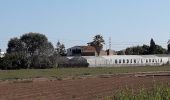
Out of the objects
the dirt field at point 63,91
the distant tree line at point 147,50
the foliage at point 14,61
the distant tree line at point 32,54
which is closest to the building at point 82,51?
the distant tree line at point 147,50

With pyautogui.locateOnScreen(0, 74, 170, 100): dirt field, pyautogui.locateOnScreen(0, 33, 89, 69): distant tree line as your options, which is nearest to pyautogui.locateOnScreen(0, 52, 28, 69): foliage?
pyautogui.locateOnScreen(0, 33, 89, 69): distant tree line

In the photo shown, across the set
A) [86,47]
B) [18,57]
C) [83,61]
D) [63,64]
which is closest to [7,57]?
[18,57]

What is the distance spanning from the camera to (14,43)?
129250 mm

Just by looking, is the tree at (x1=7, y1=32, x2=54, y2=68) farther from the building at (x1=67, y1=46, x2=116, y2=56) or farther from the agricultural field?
the agricultural field

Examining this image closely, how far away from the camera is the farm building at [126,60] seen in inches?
5032

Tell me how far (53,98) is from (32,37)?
109729 millimetres

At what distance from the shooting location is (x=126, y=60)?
13750 centimetres

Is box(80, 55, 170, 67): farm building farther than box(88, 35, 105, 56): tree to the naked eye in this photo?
No

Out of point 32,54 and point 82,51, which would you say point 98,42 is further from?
point 32,54

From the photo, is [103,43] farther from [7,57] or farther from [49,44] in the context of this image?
[7,57]

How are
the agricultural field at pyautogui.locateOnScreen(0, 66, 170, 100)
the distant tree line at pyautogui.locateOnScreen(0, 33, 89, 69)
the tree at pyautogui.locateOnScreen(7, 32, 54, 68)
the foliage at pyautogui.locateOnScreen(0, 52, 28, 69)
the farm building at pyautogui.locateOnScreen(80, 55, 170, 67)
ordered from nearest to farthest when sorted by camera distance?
the agricultural field at pyautogui.locateOnScreen(0, 66, 170, 100), the foliage at pyautogui.locateOnScreen(0, 52, 28, 69), the distant tree line at pyautogui.locateOnScreen(0, 33, 89, 69), the tree at pyautogui.locateOnScreen(7, 32, 54, 68), the farm building at pyautogui.locateOnScreen(80, 55, 170, 67)

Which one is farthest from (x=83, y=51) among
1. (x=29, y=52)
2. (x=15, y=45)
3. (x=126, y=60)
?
(x=29, y=52)

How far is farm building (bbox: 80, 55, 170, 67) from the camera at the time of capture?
128 metres

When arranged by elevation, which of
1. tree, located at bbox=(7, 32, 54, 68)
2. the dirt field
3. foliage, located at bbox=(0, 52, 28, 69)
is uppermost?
tree, located at bbox=(7, 32, 54, 68)
